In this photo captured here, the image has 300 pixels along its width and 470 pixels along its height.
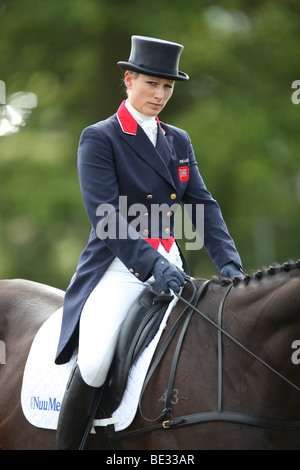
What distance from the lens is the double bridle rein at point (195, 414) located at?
341 cm

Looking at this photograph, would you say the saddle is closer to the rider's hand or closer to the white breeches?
the white breeches

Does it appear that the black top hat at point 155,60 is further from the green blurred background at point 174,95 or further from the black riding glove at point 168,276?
the green blurred background at point 174,95

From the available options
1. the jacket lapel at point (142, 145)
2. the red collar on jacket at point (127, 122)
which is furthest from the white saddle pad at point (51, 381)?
the red collar on jacket at point (127, 122)

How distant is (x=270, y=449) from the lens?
3410 mm

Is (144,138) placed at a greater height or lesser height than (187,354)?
greater

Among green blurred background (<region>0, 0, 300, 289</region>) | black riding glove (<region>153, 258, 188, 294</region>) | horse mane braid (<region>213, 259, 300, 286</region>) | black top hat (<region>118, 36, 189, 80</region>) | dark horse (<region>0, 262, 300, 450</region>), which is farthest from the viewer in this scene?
green blurred background (<region>0, 0, 300, 289</region>)

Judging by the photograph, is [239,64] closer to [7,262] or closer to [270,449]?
[7,262]

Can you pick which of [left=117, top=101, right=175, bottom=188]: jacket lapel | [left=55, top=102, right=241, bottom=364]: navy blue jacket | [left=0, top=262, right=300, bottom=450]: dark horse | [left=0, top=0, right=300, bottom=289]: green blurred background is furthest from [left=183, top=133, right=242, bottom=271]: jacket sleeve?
[left=0, top=0, right=300, bottom=289]: green blurred background

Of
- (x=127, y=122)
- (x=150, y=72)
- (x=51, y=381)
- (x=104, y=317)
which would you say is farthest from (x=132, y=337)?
(x=150, y=72)

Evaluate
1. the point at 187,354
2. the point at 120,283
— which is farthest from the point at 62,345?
the point at 187,354

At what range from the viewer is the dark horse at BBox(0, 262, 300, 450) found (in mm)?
3412
